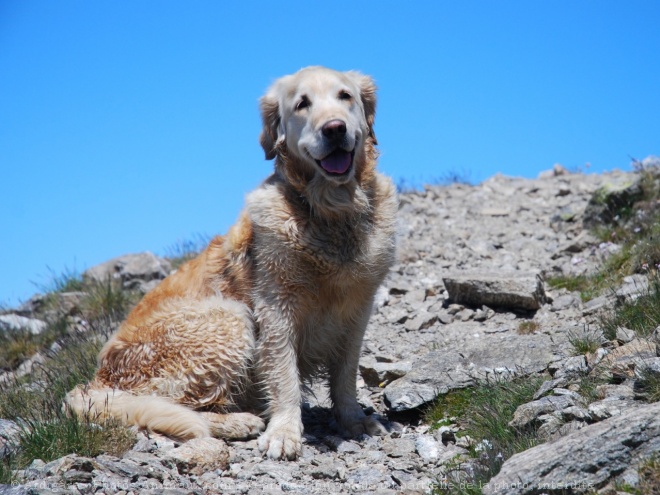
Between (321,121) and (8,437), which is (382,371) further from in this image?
(8,437)

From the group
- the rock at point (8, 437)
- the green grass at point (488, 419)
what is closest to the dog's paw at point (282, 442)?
the green grass at point (488, 419)

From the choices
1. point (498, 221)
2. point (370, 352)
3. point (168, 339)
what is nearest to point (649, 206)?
point (498, 221)

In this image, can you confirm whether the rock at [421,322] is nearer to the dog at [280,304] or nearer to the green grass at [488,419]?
the dog at [280,304]

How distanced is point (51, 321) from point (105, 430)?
582 centimetres

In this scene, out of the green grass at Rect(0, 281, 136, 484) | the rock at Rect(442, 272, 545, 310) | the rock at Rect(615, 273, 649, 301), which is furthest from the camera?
the rock at Rect(442, 272, 545, 310)

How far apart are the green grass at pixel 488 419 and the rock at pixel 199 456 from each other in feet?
4.35

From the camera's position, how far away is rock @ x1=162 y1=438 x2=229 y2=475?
13.1 ft

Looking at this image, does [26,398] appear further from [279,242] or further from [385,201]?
[385,201]

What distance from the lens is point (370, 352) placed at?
263 inches

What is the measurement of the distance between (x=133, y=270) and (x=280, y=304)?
260 inches

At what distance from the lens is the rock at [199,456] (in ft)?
13.1

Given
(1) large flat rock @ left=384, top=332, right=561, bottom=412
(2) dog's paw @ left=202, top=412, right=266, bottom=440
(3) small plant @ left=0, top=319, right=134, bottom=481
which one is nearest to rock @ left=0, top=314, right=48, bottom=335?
(3) small plant @ left=0, top=319, right=134, bottom=481

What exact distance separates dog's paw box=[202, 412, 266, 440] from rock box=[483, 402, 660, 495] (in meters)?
1.99

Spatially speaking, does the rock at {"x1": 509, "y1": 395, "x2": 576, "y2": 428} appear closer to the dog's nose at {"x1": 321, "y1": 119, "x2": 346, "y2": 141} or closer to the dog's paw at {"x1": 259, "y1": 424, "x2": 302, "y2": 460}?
the dog's paw at {"x1": 259, "y1": 424, "x2": 302, "y2": 460}
